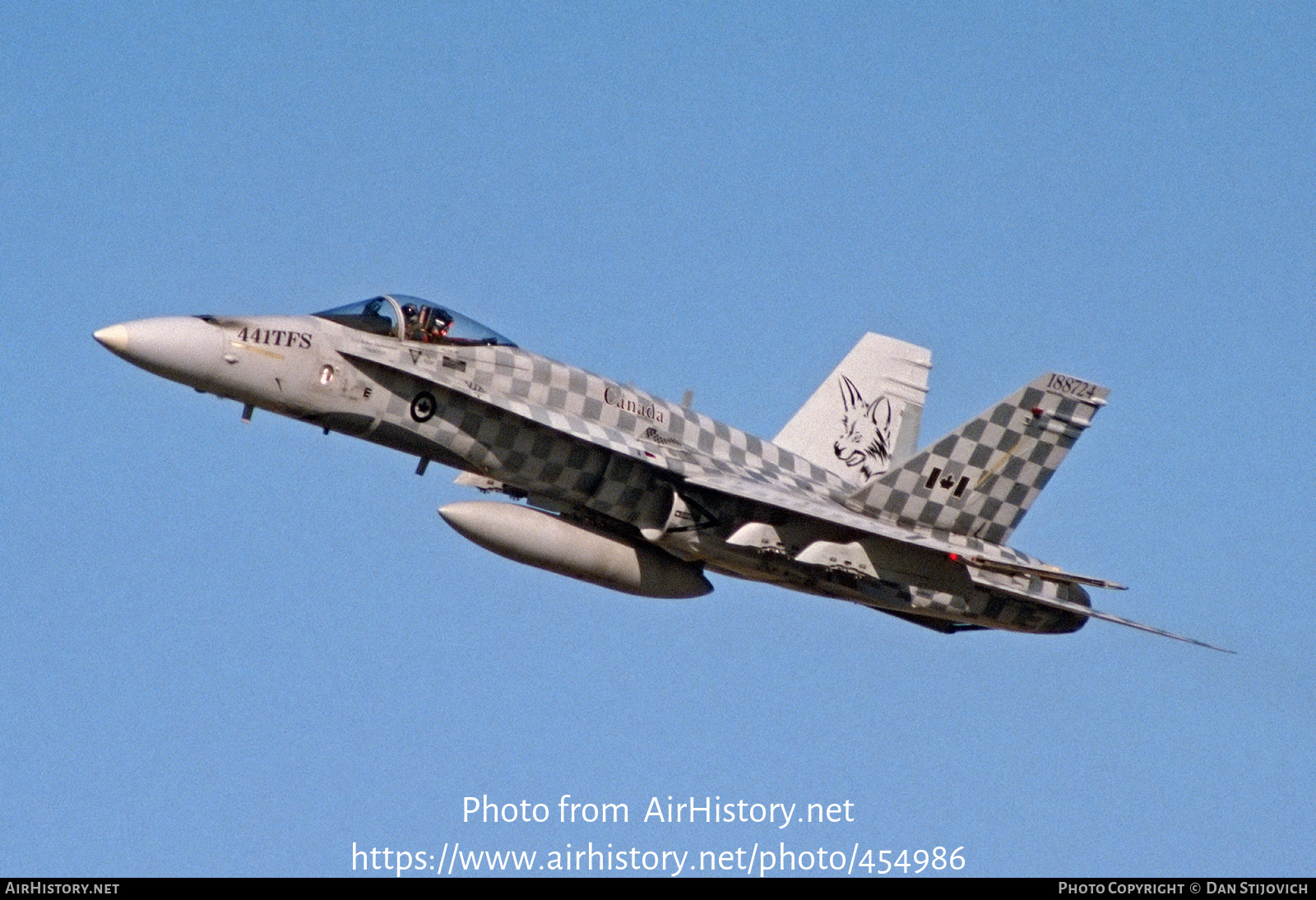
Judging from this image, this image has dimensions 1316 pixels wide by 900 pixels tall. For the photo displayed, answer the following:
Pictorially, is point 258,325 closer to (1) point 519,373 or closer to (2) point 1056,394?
(1) point 519,373

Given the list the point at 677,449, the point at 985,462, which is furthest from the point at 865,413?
the point at 677,449

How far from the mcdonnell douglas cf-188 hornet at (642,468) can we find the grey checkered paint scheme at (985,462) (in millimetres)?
24

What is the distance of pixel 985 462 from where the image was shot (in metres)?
27.8

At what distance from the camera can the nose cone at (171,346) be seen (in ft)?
75.8

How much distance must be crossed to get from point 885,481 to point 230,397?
9438mm

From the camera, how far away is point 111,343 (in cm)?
2308

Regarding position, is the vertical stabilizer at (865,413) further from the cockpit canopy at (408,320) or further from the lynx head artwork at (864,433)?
the cockpit canopy at (408,320)

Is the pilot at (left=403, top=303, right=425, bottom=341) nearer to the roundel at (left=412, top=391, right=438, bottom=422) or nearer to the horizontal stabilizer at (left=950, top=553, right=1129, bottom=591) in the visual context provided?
the roundel at (left=412, top=391, right=438, bottom=422)

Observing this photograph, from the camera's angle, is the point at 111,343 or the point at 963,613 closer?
the point at 111,343

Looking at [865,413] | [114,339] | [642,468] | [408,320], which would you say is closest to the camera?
[114,339]

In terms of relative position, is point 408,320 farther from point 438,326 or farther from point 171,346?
point 171,346

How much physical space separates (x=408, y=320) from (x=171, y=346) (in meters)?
3.16
